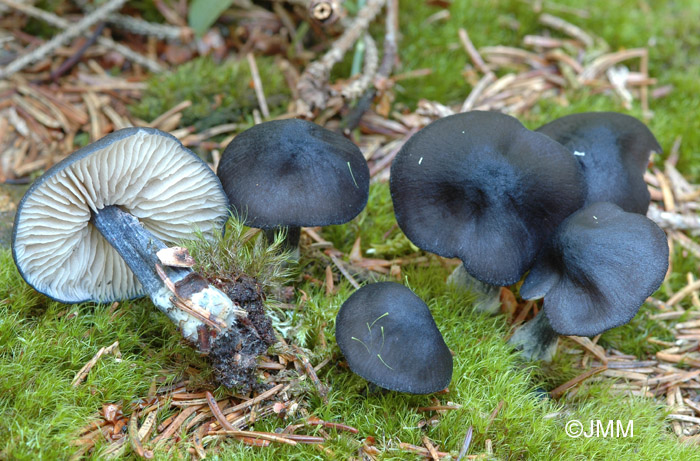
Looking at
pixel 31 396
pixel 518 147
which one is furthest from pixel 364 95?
pixel 31 396

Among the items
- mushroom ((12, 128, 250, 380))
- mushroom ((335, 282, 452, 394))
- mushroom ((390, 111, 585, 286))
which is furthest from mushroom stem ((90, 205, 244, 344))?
mushroom ((390, 111, 585, 286))

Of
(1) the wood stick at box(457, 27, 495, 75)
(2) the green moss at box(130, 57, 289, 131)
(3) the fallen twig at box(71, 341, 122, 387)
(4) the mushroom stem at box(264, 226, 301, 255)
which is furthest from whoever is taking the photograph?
(1) the wood stick at box(457, 27, 495, 75)

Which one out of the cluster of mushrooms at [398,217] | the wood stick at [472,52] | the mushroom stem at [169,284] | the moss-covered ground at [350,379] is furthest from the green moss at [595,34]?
the mushroom stem at [169,284]

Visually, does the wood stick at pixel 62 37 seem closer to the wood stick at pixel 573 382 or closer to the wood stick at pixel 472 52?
the wood stick at pixel 472 52

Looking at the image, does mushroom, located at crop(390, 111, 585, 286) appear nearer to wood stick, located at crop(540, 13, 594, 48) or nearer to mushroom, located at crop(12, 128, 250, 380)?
mushroom, located at crop(12, 128, 250, 380)

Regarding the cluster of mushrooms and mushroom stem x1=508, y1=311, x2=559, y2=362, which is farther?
mushroom stem x1=508, y1=311, x2=559, y2=362

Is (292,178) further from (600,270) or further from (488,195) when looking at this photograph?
(600,270)

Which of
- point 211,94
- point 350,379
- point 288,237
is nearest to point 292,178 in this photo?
point 288,237
